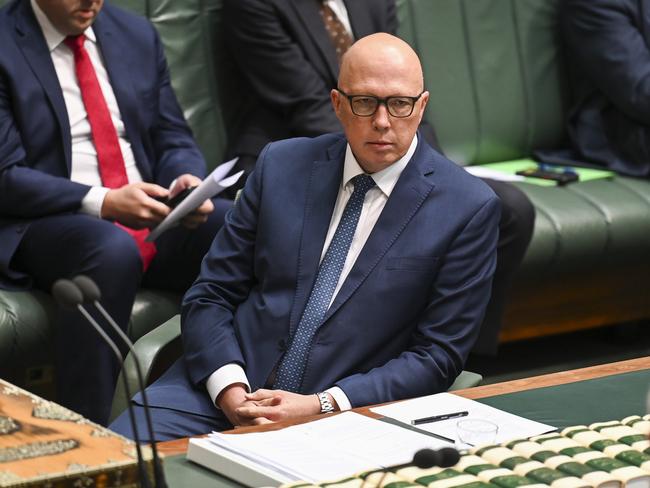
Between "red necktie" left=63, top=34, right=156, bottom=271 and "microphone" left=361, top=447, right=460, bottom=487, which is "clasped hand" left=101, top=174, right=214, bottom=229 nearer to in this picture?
"red necktie" left=63, top=34, right=156, bottom=271

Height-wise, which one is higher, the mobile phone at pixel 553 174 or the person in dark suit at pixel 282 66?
the person in dark suit at pixel 282 66

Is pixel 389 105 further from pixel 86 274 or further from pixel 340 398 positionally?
pixel 86 274

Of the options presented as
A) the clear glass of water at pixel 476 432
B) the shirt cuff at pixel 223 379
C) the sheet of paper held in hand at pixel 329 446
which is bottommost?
the shirt cuff at pixel 223 379

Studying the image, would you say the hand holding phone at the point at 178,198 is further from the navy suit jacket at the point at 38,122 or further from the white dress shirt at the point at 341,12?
the white dress shirt at the point at 341,12

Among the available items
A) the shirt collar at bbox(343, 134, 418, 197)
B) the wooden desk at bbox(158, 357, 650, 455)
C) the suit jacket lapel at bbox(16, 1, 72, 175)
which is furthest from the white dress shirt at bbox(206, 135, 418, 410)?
the suit jacket lapel at bbox(16, 1, 72, 175)

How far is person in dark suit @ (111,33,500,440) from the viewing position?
2.54 m

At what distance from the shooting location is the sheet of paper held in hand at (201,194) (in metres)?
3.14

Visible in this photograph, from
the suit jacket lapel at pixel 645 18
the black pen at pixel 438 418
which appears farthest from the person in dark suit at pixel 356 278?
the suit jacket lapel at pixel 645 18

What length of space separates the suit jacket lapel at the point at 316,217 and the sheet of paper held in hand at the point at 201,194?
0.47 metres

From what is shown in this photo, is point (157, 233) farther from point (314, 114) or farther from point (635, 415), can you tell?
point (635, 415)

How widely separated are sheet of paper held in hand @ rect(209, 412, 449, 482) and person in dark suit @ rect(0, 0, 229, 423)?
132 centimetres

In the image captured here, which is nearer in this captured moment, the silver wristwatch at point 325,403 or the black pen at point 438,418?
the black pen at point 438,418

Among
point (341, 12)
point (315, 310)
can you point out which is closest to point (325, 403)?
point (315, 310)

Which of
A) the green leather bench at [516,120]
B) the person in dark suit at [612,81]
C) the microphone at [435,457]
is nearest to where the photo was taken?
the microphone at [435,457]
